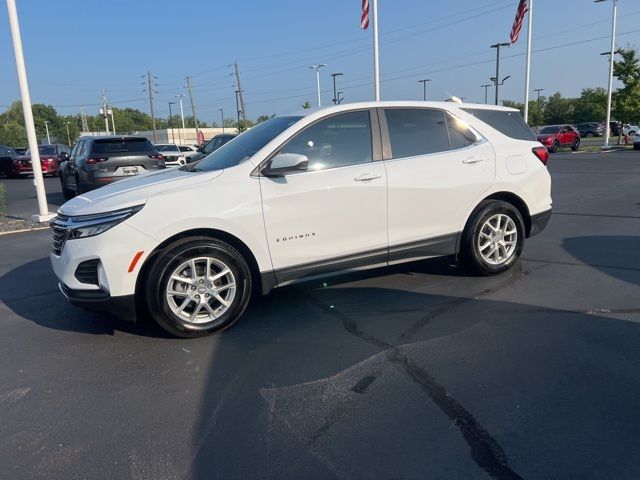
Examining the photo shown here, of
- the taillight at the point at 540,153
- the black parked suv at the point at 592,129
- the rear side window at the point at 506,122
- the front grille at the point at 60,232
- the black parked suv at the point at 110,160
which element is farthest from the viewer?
the black parked suv at the point at 592,129

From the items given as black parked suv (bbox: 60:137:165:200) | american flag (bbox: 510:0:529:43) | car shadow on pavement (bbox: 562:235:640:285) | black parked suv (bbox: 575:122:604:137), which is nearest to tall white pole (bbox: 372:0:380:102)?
american flag (bbox: 510:0:529:43)

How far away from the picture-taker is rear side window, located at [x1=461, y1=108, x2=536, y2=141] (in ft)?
17.6

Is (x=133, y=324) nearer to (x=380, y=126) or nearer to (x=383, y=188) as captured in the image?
(x=383, y=188)

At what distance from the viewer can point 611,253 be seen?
20.4 ft

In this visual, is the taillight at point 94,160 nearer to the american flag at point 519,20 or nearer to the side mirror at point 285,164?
the side mirror at point 285,164

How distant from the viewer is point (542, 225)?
5.71m

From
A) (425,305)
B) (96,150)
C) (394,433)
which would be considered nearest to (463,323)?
(425,305)

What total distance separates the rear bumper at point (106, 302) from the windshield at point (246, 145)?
4.44 feet

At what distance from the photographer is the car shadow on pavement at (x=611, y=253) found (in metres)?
5.43

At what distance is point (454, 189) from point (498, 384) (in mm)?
2274

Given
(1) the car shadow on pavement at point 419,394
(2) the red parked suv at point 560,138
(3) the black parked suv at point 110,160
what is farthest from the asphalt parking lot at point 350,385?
(2) the red parked suv at point 560,138

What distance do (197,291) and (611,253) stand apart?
5.03 meters

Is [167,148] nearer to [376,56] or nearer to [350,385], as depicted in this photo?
[376,56]

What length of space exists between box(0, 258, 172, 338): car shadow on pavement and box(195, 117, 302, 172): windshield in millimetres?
1520
